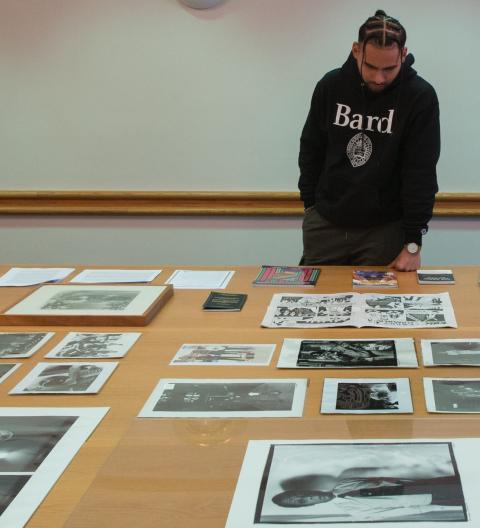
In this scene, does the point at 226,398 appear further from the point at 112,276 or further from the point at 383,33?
the point at 383,33

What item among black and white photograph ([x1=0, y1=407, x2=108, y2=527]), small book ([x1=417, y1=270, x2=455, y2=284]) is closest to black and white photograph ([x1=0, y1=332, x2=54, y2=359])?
black and white photograph ([x1=0, y1=407, x2=108, y2=527])

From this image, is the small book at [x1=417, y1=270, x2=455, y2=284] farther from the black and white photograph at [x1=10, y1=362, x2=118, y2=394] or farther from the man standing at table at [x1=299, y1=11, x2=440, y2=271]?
the black and white photograph at [x1=10, y1=362, x2=118, y2=394]

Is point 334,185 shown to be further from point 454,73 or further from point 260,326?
point 454,73

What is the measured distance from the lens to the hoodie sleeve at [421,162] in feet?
7.91

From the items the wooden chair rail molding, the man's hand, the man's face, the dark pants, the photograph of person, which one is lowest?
the photograph of person

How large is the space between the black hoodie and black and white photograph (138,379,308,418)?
3.80 ft

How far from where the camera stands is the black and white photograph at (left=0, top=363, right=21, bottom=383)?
1589mm

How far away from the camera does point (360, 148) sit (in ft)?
8.16

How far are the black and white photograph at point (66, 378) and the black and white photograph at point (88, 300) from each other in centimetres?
31

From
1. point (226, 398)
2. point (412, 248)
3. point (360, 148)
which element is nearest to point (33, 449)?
point (226, 398)

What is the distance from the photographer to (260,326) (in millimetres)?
1854

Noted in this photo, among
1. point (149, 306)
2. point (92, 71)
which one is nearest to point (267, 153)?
point (92, 71)

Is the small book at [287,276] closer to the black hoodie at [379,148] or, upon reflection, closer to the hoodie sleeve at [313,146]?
the black hoodie at [379,148]

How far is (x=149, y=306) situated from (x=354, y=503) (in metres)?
1.03
